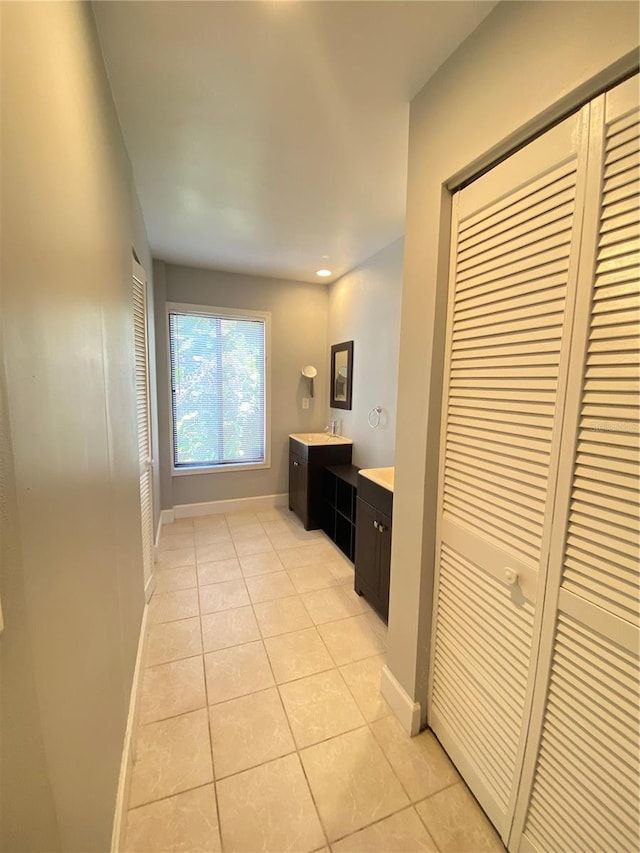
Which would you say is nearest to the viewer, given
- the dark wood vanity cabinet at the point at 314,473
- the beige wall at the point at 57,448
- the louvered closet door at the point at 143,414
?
the beige wall at the point at 57,448

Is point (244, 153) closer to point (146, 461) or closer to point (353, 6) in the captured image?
point (353, 6)

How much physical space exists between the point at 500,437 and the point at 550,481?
205mm

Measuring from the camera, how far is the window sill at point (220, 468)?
12.2ft

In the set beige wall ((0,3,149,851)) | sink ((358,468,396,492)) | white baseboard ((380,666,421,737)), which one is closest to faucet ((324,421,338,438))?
sink ((358,468,396,492))

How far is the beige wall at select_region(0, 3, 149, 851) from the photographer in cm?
54

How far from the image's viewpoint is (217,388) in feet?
12.4

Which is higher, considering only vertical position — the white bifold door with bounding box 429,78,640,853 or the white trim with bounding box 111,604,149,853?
the white bifold door with bounding box 429,78,640,853

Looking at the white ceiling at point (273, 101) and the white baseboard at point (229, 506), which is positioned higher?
the white ceiling at point (273, 101)

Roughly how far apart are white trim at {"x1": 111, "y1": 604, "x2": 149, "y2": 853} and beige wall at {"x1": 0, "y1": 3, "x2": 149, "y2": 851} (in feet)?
0.24

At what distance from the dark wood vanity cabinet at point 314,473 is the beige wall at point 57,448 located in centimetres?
223

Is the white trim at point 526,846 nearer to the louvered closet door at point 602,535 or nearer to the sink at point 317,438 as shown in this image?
the louvered closet door at point 602,535

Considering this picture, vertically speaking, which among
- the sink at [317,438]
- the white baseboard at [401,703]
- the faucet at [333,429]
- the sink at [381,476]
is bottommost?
the white baseboard at [401,703]

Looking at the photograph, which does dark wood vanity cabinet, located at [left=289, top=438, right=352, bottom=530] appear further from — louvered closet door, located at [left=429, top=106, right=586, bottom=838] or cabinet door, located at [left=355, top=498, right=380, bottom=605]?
louvered closet door, located at [left=429, top=106, right=586, bottom=838]

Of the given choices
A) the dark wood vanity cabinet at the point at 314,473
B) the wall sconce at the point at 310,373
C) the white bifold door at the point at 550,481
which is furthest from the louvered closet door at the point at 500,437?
the wall sconce at the point at 310,373
